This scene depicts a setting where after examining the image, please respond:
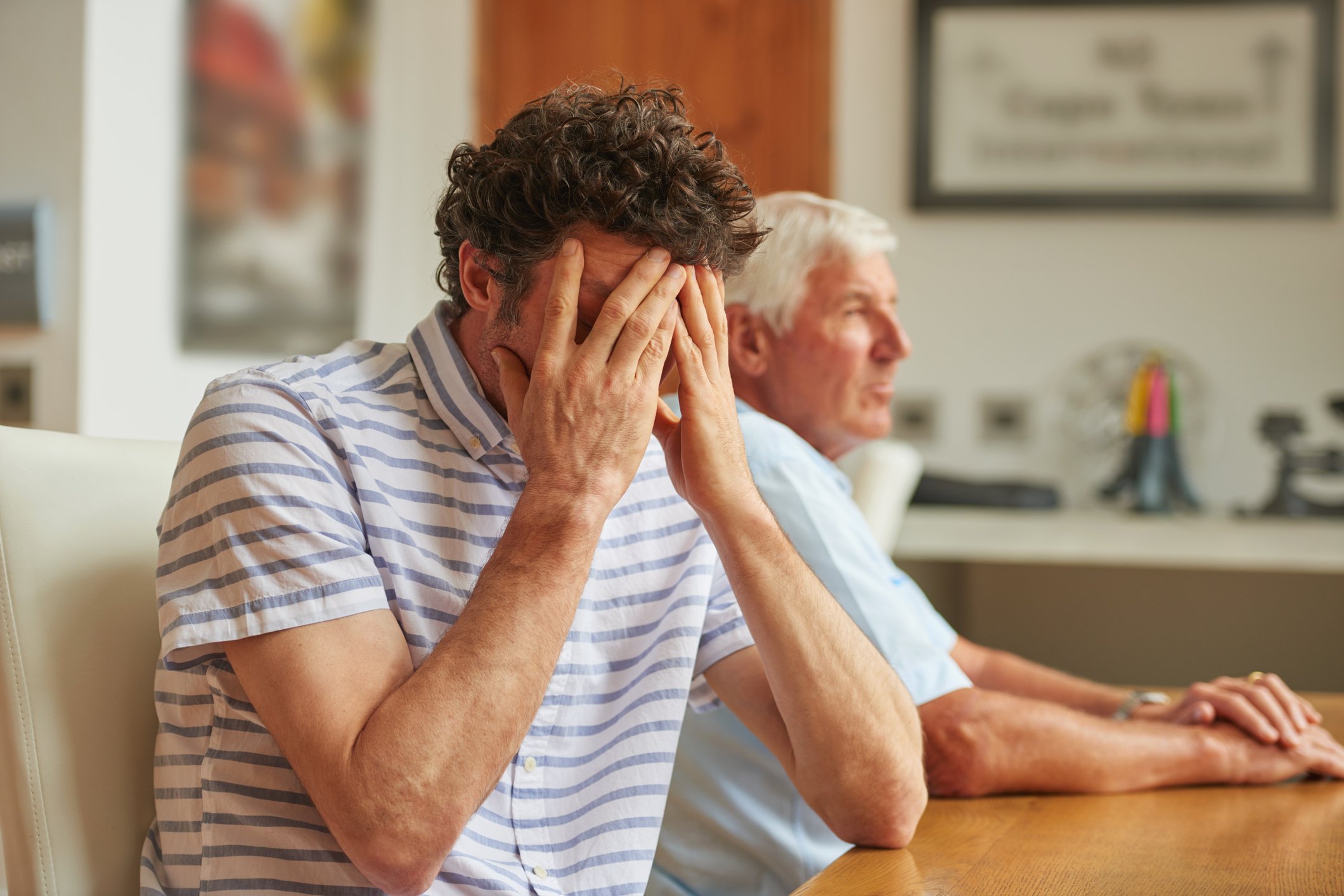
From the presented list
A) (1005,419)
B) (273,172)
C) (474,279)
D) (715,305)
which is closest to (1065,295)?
(1005,419)

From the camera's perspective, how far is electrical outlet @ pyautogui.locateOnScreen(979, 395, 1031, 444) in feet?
10.2

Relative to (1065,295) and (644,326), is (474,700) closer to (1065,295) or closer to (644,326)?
(644,326)

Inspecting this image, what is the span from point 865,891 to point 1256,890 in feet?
0.91

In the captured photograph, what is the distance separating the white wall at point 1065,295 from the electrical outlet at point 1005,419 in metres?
0.02

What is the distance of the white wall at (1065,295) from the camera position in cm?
300

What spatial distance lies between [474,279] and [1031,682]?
3.11 feet

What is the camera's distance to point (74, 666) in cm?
91

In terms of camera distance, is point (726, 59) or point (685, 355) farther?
point (726, 59)

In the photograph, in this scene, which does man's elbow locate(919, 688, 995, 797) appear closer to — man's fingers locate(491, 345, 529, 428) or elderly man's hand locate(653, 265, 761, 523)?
elderly man's hand locate(653, 265, 761, 523)

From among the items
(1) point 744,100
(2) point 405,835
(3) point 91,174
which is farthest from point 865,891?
(1) point 744,100

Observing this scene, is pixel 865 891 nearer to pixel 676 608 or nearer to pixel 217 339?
pixel 676 608

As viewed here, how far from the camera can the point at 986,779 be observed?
3.67ft

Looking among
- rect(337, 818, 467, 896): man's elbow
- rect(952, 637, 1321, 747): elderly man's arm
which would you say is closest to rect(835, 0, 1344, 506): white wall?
rect(952, 637, 1321, 747): elderly man's arm

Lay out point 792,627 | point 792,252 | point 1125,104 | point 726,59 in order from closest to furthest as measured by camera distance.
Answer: point 792,627, point 792,252, point 1125,104, point 726,59
